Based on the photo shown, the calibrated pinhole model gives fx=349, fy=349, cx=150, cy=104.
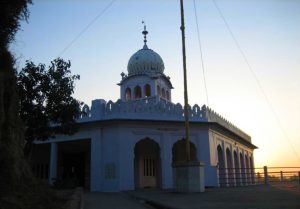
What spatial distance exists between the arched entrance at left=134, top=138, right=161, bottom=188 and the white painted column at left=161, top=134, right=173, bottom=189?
1570mm

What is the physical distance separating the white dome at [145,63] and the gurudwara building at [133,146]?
734cm

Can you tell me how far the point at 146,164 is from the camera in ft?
72.5

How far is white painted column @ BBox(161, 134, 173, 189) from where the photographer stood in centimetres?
1919

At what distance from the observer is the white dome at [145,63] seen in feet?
91.0

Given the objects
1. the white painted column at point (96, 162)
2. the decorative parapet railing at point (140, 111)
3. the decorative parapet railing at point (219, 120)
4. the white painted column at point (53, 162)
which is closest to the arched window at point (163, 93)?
the decorative parapet railing at point (219, 120)

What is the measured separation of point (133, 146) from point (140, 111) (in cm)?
199

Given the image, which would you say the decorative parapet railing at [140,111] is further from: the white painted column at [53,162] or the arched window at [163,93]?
the arched window at [163,93]

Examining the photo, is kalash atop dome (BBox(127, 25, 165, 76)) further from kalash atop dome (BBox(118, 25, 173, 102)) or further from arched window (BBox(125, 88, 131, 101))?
arched window (BBox(125, 88, 131, 101))

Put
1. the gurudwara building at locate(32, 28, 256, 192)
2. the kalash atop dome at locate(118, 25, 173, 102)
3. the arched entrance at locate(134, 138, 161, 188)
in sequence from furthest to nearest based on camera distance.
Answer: the kalash atop dome at locate(118, 25, 173, 102) < the arched entrance at locate(134, 138, 161, 188) < the gurudwara building at locate(32, 28, 256, 192)

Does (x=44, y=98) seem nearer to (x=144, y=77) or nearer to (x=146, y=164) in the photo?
(x=146, y=164)

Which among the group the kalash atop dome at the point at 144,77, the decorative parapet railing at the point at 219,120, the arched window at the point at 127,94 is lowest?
the decorative parapet railing at the point at 219,120

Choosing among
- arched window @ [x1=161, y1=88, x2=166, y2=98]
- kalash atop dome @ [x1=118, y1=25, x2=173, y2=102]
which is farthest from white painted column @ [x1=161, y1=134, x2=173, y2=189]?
arched window @ [x1=161, y1=88, x2=166, y2=98]

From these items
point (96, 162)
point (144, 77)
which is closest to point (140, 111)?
point (96, 162)

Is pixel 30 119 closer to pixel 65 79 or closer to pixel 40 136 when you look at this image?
pixel 40 136
